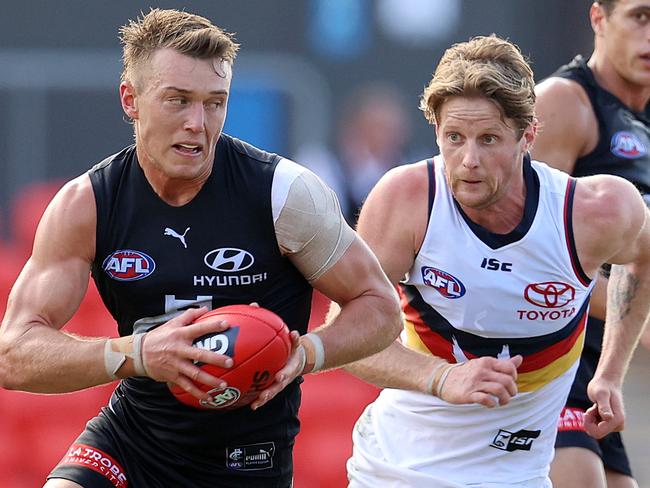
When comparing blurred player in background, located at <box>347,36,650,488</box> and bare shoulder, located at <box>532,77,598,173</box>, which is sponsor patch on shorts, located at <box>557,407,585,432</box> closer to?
blurred player in background, located at <box>347,36,650,488</box>

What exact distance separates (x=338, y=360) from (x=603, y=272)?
7.44 feet

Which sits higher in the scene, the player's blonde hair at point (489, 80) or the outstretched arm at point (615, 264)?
the player's blonde hair at point (489, 80)

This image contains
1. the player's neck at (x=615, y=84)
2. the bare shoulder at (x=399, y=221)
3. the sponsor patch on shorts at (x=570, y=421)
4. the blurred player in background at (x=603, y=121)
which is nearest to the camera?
the bare shoulder at (x=399, y=221)

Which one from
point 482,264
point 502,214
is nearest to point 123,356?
point 482,264

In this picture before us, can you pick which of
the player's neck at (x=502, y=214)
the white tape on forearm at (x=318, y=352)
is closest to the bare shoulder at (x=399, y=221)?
the player's neck at (x=502, y=214)

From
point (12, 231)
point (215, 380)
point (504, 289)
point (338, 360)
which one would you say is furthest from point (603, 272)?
point (12, 231)

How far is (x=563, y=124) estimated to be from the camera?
6.77 metres

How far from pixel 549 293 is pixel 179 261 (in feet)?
4.95

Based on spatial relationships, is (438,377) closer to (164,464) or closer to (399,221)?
(399,221)

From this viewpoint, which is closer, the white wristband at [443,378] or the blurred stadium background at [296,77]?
the white wristband at [443,378]

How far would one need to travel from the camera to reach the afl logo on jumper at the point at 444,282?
5527 millimetres

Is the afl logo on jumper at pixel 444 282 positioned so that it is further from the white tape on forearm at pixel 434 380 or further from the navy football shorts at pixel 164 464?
the navy football shorts at pixel 164 464

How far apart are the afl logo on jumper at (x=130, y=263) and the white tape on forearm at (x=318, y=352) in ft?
2.15

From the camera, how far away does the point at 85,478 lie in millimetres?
5168
